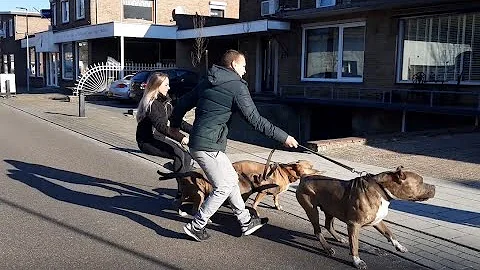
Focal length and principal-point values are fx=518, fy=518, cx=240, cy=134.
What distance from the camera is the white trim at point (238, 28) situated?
20719 millimetres

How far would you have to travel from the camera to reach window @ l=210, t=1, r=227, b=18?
35938 millimetres

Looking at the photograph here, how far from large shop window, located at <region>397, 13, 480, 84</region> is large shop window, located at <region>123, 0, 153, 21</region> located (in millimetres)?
19418

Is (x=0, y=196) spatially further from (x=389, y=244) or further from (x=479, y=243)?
(x=479, y=243)

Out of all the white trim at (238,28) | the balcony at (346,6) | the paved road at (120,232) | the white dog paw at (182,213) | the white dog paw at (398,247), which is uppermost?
the balcony at (346,6)

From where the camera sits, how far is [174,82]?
21.8 m

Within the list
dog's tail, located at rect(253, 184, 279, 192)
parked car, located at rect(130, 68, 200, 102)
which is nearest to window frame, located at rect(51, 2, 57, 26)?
parked car, located at rect(130, 68, 200, 102)

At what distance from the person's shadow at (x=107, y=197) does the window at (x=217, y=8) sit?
28359mm

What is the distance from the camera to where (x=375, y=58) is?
A: 1756 centimetres

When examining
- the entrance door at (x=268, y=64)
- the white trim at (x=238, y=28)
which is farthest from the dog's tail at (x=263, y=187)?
the entrance door at (x=268, y=64)

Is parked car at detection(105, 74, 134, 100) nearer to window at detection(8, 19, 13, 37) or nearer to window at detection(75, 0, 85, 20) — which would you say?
window at detection(75, 0, 85, 20)

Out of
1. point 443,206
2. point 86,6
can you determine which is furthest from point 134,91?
point 443,206

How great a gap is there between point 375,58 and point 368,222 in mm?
13712

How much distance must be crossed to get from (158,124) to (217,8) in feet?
101

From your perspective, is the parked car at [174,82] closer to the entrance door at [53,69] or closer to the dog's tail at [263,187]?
the dog's tail at [263,187]
